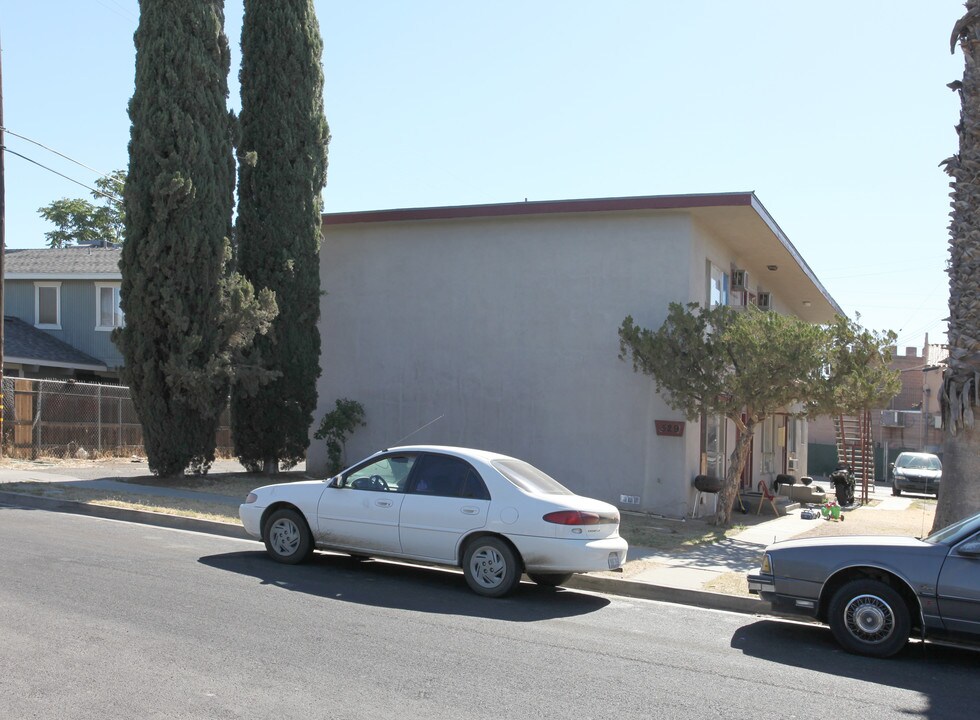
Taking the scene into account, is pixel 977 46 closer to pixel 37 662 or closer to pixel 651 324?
pixel 651 324

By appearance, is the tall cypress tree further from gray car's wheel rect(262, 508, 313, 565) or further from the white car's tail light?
the white car's tail light

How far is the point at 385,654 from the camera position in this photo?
22.7 feet

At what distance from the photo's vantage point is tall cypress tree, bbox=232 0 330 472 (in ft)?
65.8

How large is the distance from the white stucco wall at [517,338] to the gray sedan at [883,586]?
9.60 metres

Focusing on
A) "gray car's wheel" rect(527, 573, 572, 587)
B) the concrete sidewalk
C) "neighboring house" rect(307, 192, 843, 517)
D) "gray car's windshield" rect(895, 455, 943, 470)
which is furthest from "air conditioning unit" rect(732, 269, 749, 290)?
"gray car's windshield" rect(895, 455, 943, 470)

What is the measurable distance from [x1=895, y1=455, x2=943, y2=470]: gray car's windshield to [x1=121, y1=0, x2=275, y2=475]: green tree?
1103 inches

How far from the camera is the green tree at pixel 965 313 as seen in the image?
12984 millimetres

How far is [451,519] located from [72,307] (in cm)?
2647

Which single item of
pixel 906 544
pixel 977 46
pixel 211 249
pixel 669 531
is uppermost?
pixel 977 46

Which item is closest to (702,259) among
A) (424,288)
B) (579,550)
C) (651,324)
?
(651,324)

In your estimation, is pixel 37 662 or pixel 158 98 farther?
pixel 158 98

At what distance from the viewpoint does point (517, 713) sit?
5.74 meters

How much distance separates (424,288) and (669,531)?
7977mm

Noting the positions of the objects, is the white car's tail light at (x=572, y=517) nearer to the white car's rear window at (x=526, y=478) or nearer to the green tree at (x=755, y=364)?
the white car's rear window at (x=526, y=478)
